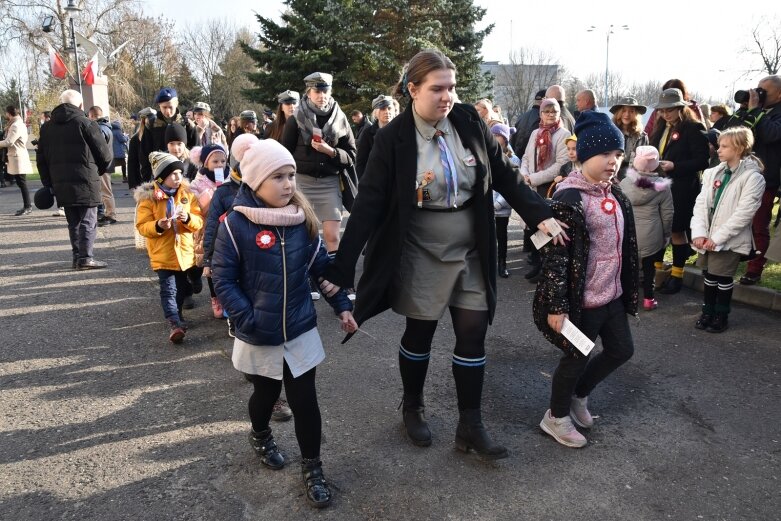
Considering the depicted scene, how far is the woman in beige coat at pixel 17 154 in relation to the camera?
42.8 ft

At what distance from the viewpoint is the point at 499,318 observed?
590 centimetres

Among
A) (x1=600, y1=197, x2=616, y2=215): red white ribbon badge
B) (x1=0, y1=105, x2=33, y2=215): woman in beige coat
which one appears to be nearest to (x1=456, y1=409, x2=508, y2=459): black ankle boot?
(x1=600, y1=197, x2=616, y2=215): red white ribbon badge

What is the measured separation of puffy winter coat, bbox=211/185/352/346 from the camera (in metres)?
2.94

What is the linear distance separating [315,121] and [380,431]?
3.48 metres

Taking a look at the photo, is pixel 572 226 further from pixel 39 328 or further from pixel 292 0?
pixel 292 0

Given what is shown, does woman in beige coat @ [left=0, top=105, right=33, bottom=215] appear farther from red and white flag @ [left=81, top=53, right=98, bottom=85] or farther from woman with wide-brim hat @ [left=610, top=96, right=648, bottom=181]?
woman with wide-brim hat @ [left=610, top=96, right=648, bottom=181]

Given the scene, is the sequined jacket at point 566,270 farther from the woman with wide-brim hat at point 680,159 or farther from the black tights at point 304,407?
the woman with wide-brim hat at point 680,159

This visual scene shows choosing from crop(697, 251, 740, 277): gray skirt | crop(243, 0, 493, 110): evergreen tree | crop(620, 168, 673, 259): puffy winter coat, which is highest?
crop(243, 0, 493, 110): evergreen tree

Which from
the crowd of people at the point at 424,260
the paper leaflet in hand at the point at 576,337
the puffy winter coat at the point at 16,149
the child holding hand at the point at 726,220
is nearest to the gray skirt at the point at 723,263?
the child holding hand at the point at 726,220

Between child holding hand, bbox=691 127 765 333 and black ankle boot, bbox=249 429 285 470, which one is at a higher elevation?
child holding hand, bbox=691 127 765 333

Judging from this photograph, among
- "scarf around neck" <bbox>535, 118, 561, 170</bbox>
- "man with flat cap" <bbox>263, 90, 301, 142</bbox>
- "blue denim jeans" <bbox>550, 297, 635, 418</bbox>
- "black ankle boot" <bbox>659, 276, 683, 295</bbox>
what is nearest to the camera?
Answer: "blue denim jeans" <bbox>550, 297, 635, 418</bbox>

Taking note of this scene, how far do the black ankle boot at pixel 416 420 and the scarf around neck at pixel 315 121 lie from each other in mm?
3273

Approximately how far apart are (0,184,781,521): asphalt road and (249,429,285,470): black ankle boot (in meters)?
0.06

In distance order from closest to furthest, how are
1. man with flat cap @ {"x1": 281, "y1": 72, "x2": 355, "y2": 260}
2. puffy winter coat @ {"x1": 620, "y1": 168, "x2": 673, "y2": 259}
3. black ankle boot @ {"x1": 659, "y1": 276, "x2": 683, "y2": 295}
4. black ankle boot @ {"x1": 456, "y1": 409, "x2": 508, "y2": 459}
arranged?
black ankle boot @ {"x1": 456, "y1": 409, "x2": 508, "y2": 459}, puffy winter coat @ {"x1": 620, "y1": 168, "x2": 673, "y2": 259}, man with flat cap @ {"x1": 281, "y1": 72, "x2": 355, "y2": 260}, black ankle boot @ {"x1": 659, "y1": 276, "x2": 683, "y2": 295}
